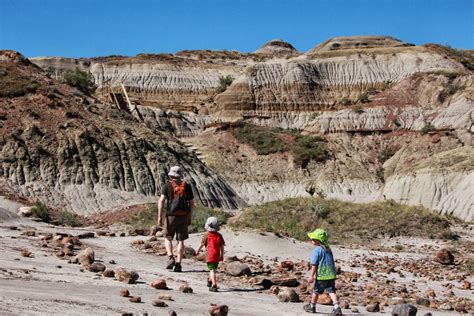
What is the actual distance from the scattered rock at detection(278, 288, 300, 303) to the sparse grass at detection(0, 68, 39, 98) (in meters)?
27.4

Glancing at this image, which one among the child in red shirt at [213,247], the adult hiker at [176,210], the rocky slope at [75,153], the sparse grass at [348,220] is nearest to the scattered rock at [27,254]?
the adult hiker at [176,210]

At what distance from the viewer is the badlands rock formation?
50594 millimetres

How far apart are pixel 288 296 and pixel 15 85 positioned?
2823 cm

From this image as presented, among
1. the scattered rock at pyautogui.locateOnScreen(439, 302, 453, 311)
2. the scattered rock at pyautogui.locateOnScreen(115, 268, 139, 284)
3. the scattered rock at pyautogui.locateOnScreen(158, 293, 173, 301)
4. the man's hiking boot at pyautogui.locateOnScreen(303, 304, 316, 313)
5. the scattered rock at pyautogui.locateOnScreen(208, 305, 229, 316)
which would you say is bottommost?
the scattered rock at pyautogui.locateOnScreen(439, 302, 453, 311)

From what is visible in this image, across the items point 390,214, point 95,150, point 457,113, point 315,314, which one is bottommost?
point 315,314

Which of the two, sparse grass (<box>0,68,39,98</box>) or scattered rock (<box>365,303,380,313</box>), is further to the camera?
sparse grass (<box>0,68,39,98</box>)

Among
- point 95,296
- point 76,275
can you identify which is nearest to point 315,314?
point 95,296

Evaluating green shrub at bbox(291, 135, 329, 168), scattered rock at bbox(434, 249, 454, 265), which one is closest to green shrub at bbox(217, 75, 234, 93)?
green shrub at bbox(291, 135, 329, 168)

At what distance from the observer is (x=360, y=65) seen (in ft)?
309

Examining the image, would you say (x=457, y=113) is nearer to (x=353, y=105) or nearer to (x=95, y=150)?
(x=353, y=105)

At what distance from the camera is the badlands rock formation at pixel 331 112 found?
5059 cm

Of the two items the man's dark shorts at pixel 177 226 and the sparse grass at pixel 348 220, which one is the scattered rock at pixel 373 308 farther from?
the sparse grass at pixel 348 220

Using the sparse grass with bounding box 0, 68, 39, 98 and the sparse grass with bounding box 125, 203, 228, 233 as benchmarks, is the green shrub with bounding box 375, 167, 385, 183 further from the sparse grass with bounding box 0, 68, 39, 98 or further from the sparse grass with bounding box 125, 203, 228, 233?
the sparse grass with bounding box 125, 203, 228, 233

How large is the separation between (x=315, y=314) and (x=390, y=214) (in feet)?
53.4
